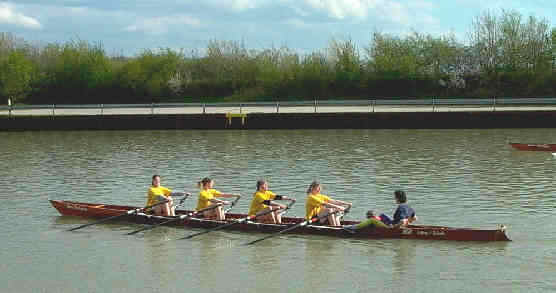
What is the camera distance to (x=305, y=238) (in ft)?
59.7

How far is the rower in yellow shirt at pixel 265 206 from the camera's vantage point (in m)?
18.7

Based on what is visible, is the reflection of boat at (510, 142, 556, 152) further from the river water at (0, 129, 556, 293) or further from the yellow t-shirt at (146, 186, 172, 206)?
the yellow t-shirt at (146, 186, 172, 206)

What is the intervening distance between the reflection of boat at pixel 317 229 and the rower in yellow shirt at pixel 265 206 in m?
0.29

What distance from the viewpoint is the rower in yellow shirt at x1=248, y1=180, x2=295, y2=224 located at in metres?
18.7

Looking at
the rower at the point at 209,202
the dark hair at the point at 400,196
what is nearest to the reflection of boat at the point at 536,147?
the dark hair at the point at 400,196

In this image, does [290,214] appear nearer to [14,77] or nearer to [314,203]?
[314,203]

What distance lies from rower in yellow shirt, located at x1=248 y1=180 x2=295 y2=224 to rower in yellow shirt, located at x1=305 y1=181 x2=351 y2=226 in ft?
2.35

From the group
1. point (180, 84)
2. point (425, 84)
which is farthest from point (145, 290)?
point (180, 84)

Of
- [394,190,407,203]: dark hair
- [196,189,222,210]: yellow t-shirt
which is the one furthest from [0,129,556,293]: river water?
[394,190,407,203]: dark hair

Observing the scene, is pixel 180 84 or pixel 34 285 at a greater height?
pixel 180 84

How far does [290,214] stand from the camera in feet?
70.5

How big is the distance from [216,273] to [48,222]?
7.26 m

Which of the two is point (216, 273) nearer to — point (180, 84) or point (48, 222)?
point (48, 222)

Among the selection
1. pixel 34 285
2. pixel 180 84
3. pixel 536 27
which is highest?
pixel 536 27
